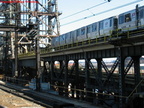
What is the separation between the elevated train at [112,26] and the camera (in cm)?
2377

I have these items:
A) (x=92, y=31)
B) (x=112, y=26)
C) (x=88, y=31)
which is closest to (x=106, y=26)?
(x=112, y=26)

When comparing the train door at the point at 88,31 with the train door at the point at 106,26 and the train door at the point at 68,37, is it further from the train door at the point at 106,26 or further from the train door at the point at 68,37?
the train door at the point at 68,37

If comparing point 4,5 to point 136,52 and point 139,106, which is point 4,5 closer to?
point 136,52

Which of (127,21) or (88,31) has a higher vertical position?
(88,31)

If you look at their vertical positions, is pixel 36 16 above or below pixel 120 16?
above

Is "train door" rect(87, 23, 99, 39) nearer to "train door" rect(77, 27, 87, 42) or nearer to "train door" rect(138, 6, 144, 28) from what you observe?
"train door" rect(77, 27, 87, 42)

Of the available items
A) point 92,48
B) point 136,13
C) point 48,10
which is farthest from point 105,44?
point 48,10

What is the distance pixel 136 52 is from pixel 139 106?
391 inches

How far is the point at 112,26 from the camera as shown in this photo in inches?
1110

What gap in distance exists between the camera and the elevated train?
2377cm

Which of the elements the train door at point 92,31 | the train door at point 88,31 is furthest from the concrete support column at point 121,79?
the train door at point 88,31

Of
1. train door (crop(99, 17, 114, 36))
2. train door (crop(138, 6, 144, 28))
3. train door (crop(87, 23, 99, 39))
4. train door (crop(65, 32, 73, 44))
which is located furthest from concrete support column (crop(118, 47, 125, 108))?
train door (crop(65, 32, 73, 44))

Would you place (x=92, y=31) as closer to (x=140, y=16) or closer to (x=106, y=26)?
(x=106, y=26)

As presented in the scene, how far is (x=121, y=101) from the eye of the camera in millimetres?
22125
